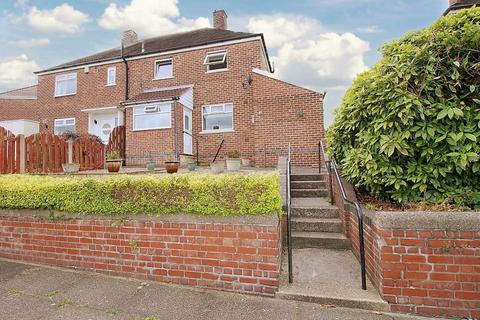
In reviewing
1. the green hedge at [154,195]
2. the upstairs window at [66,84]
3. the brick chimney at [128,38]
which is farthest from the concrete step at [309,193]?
the brick chimney at [128,38]

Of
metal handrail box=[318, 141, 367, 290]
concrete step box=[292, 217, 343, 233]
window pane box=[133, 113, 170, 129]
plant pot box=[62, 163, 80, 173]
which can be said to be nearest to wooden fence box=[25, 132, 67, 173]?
plant pot box=[62, 163, 80, 173]

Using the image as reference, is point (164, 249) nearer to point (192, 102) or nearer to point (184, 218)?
point (184, 218)

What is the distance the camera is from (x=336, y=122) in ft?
15.1

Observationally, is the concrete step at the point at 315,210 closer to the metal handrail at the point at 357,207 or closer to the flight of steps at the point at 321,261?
the flight of steps at the point at 321,261

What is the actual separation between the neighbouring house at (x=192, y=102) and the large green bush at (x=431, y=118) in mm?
6832

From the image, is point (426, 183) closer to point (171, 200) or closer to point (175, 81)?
point (171, 200)

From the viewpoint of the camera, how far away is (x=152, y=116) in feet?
39.6

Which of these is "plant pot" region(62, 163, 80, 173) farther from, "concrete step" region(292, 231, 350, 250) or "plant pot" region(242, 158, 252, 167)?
"concrete step" region(292, 231, 350, 250)

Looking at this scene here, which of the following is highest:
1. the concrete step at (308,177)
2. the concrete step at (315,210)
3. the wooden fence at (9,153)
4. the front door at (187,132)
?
the front door at (187,132)

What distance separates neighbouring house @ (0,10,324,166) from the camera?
1075 centimetres

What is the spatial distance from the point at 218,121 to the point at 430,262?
35.6 feet

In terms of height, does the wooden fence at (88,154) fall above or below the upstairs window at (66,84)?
below

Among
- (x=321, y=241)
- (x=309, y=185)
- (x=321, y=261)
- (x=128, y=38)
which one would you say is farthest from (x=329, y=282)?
(x=128, y=38)

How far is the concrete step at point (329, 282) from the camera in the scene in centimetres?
263
